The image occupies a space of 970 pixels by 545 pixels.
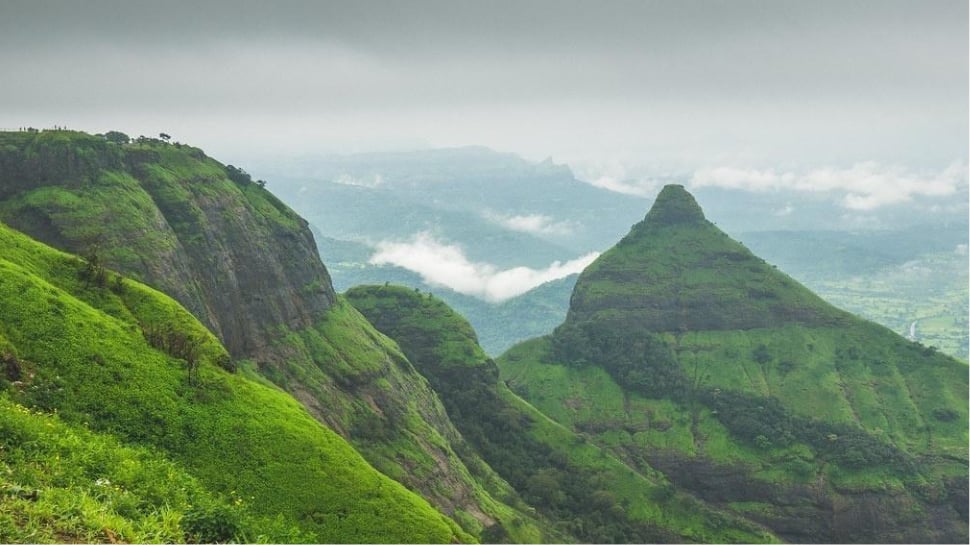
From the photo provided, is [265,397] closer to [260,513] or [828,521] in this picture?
[260,513]

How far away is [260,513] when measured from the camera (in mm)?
50344

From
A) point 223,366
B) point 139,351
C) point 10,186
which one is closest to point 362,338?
point 10,186

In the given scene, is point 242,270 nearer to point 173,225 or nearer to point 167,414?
point 173,225

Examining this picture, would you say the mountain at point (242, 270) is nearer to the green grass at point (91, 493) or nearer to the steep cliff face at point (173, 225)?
the steep cliff face at point (173, 225)

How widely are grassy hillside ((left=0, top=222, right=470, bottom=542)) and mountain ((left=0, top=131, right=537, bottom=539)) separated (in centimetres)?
4255

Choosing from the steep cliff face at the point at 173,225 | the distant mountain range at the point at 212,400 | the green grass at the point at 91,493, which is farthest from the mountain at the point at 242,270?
the green grass at the point at 91,493

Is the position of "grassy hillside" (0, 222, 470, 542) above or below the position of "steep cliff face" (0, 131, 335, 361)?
below

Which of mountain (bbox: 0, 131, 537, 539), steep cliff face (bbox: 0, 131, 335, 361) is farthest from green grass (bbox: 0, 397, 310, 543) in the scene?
mountain (bbox: 0, 131, 537, 539)

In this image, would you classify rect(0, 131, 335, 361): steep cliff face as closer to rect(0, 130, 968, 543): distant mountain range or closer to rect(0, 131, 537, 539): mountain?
rect(0, 131, 537, 539): mountain

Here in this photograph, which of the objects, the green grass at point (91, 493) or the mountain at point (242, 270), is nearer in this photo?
the green grass at point (91, 493)

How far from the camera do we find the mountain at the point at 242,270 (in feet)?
373

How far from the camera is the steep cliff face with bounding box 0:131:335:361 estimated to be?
364ft

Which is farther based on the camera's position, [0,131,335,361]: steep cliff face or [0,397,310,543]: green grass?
[0,131,335,361]: steep cliff face

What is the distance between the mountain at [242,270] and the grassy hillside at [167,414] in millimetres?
42551
